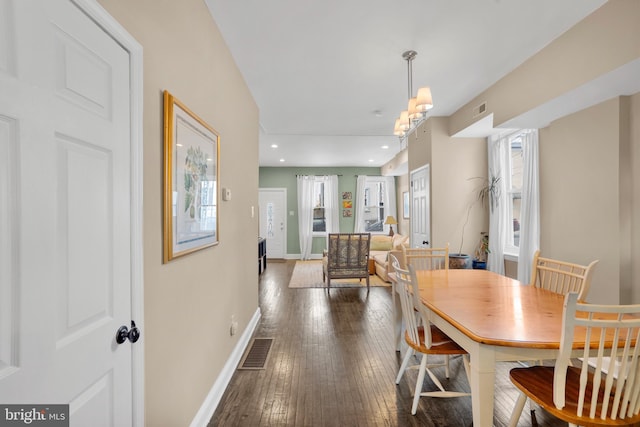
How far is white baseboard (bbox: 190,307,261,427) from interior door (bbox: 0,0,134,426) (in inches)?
32.4

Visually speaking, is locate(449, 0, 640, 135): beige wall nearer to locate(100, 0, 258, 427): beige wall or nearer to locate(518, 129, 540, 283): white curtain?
locate(518, 129, 540, 283): white curtain

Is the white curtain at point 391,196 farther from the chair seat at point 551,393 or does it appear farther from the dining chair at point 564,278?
the chair seat at point 551,393

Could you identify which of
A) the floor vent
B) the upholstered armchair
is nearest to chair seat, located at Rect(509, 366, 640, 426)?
the floor vent

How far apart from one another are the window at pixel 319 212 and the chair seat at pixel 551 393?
751 cm

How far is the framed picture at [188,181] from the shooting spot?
1.43 meters

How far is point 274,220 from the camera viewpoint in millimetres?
9023

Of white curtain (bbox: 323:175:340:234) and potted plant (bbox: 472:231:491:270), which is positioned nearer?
potted plant (bbox: 472:231:491:270)

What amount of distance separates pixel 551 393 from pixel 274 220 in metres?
8.00

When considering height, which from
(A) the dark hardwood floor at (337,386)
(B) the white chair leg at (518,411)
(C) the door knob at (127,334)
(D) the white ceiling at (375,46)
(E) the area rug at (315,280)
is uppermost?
(D) the white ceiling at (375,46)

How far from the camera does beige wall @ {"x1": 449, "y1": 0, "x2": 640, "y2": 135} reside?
6.52 feet

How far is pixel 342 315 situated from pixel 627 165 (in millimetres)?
3169

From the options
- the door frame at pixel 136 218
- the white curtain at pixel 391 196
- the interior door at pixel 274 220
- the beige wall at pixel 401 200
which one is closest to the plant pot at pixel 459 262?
the door frame at pixel 136 218

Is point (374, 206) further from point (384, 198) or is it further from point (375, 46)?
point (375, 46)

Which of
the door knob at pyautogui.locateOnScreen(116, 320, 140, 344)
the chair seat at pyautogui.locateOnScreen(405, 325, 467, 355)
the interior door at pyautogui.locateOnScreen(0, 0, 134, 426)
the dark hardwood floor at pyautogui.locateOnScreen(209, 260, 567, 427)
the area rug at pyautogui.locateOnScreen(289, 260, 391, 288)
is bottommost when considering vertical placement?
the area rug at pyautogui.locateOnScreen(289, 260, 391, 288)
